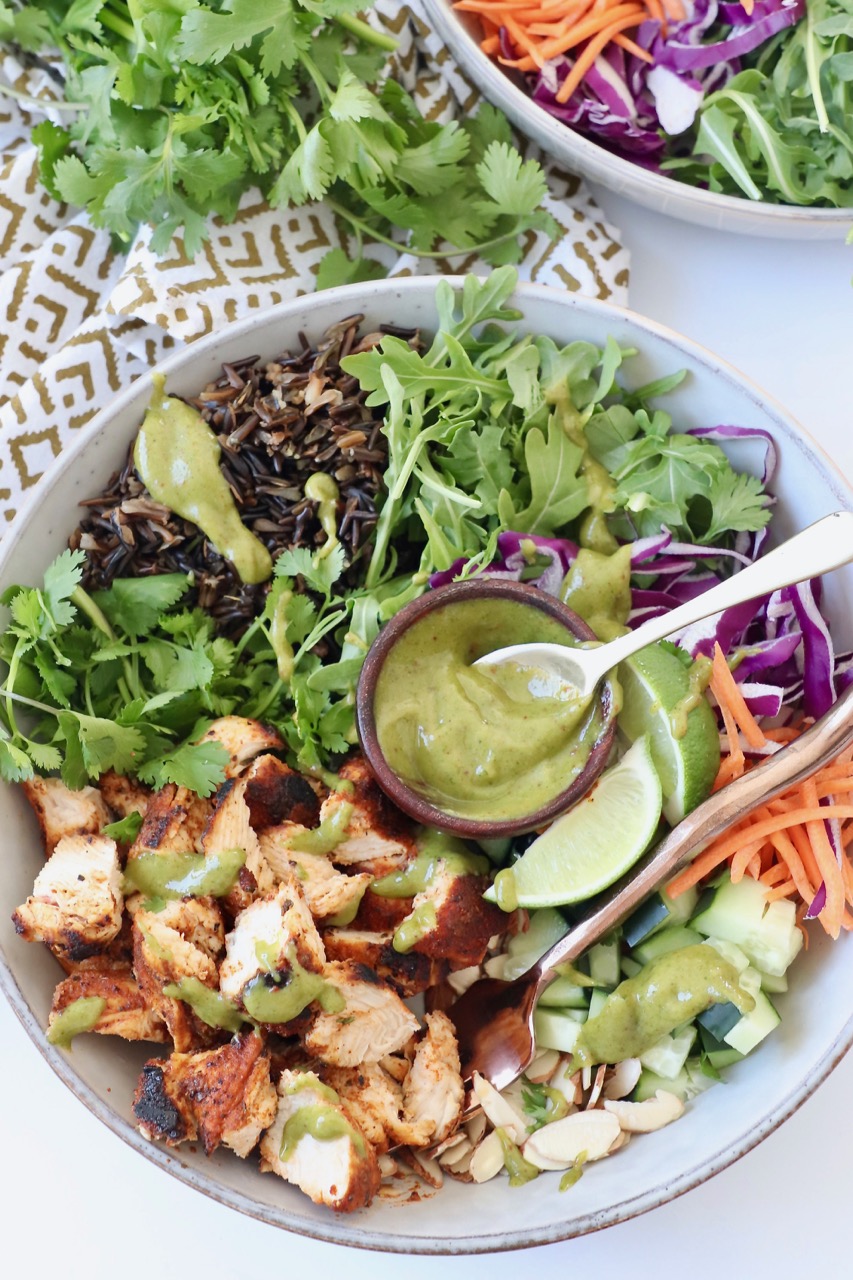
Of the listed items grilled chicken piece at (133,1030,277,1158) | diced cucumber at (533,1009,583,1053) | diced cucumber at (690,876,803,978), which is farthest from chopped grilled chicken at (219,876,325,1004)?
diced cucumber at (690,876,803,978)

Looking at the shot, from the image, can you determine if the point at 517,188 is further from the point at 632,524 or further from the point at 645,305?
the point at 632,524

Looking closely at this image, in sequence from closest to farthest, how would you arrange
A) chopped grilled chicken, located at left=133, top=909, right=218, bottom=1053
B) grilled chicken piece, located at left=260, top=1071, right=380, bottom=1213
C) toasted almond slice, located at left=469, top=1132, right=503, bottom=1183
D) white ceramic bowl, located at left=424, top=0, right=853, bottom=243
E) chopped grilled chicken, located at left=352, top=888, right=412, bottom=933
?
grilled chicken piece, located at left=260, top=1071, right=380, bottom=1213
chopped grilled chicken, located at left=133, top=909, right=218, bottom=1053
toasted almond slice, located at left=469, top=1132, right=503, bottom=1183
chopped grilled chicken, located at left=352, top=888, right=412, bottom=933
white ceramic bowl, located at left=424, top=0, right=853, bottom=243

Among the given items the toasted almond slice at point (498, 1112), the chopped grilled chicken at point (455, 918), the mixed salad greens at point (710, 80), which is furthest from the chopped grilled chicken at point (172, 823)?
the mixed salad greens at point (710, 80)

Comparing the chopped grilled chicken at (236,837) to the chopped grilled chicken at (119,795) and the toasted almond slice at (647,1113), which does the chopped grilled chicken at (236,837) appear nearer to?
the chopped grilled chicken at (119,795)

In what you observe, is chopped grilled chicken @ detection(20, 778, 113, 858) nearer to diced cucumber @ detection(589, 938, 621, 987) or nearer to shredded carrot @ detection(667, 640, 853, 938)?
diced cucumber @ detection(589, 938, 621, 987)

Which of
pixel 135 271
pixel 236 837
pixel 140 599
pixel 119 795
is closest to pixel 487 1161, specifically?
pixel 236 837

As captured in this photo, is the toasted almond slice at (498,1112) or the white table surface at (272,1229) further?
the white table surface at (272,1229)
